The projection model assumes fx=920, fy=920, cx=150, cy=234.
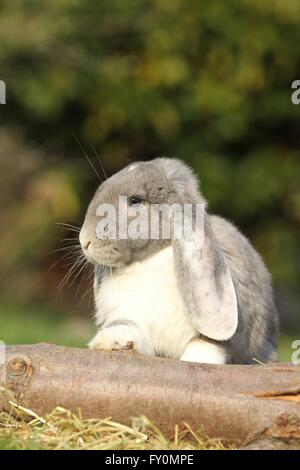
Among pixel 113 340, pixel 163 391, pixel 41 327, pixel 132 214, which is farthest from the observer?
pixel 41 327

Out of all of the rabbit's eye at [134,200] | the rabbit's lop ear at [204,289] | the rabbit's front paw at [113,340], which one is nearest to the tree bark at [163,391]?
the rabbit's front paw at [113,340]

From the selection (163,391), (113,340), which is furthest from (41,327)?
(163,391)

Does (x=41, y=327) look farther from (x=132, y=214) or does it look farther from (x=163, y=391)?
(x=163, y=391)

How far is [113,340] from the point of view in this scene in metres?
3.73

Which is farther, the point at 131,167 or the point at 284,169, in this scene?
the point at 284,169

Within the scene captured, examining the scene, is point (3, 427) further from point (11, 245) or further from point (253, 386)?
point (11, 245)

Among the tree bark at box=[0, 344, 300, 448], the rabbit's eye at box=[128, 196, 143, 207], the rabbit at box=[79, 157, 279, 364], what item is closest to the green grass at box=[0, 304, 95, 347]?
the rabbit at box=[79, 157, 279, 364]

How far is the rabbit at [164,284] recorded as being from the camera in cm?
380

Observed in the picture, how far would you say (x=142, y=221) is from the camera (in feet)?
12.8

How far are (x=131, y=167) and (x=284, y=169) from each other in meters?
6.96

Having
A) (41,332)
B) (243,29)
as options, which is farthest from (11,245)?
(243,29)

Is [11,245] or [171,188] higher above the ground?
[11,245]

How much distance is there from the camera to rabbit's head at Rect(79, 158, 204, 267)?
12.8 ft

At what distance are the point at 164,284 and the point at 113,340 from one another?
370 mm
